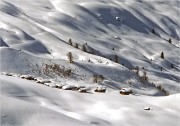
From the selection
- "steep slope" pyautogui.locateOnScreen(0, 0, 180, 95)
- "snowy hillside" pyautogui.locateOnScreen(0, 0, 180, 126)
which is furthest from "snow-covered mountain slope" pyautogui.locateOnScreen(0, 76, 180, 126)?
"steep slope" pyautogui.locateOnScreen(0, 0, 180, 95)

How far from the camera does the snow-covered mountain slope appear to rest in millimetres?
6781

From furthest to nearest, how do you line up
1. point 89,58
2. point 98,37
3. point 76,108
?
1. point 98,37
2. point 89,58
3. point 76,108

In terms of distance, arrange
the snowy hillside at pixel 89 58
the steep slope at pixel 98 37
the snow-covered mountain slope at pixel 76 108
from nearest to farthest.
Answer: the snow-covered mountain slope at pixel 76 108
the snowy hillside at pixel 89 58
the steep slope at pixel 98 37

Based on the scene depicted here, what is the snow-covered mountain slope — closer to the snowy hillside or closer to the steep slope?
the snowy hillside

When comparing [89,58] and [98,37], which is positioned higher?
[98,37]

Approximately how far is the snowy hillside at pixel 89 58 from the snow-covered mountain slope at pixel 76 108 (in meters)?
0.02

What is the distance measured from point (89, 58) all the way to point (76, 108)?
10.1 metres

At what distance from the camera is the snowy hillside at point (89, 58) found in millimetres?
8930

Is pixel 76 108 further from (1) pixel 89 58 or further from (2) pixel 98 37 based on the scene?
(2) pixel 98 37

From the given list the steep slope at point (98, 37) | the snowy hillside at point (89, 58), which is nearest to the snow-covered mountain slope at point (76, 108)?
the snowy hillside at point (89, 58)

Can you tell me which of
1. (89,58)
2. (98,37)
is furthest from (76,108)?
(98,37)

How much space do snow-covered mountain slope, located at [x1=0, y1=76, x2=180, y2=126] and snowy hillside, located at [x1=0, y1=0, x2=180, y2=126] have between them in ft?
0.05

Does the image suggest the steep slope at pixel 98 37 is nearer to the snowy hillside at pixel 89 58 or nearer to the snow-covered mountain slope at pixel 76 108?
the snowy hillside at pixel 89 58

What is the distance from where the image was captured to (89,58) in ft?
62.8
